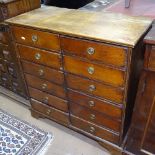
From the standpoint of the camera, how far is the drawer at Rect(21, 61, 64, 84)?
1.42m

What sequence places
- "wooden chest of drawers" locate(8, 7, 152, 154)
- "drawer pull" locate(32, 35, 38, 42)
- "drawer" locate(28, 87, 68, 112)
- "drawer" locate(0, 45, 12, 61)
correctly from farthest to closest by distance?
"drawer" locate(0, 45, 12, 61)
"drawer" locate(28, 87, 68, 112)
"drawer pull" locate(32, 35, 38, 42)
"wooden chest of drawers" locate(8, 7, 152, 154)

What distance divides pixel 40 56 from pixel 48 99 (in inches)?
16.2

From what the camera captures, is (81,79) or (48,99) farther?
(48,99)

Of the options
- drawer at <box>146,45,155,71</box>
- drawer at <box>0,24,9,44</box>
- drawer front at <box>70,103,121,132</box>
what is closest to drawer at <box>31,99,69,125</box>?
drawer front at <box>70,103,121,132</box>

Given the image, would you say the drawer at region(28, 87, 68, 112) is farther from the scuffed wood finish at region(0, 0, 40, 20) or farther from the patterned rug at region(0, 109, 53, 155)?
the scuffed wood finish at region(0, 0, 40, 20)

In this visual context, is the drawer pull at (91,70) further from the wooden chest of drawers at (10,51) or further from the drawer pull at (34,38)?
the wooden chest of drawers at (10,51)

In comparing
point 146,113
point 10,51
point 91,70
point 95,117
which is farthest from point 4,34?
point 146,113

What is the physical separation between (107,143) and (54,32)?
0.90 meters

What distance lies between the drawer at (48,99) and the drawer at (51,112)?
5cm

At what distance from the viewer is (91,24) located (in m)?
1.21

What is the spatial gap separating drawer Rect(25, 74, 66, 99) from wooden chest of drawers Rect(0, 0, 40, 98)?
20 centimetres

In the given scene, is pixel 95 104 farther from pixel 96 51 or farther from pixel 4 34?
pixel 4 34

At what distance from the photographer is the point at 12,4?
1.46 meters

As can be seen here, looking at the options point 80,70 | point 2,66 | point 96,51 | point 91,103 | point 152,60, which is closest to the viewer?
point 152,60
